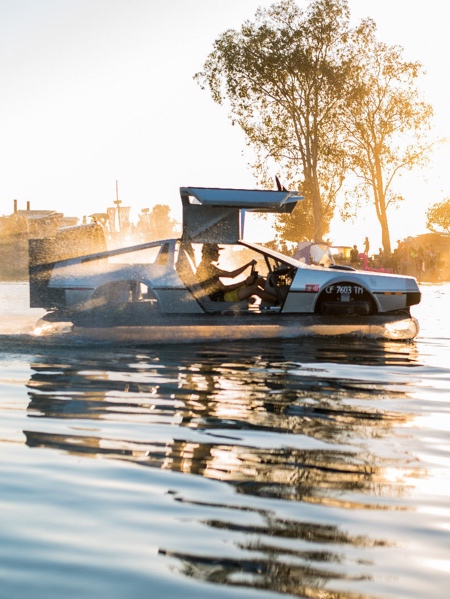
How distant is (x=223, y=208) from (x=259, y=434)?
21.0ft

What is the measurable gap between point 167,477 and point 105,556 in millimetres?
1249

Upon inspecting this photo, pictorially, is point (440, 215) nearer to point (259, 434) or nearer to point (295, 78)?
point (295, 78)

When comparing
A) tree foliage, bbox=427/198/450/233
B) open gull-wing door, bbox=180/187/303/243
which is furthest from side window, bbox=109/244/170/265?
tree foliage, bbox=427/198/450/233

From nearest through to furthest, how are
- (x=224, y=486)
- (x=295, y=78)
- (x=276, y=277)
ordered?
1. (x=224, y=486)
2. (x=276, y=277)
3. (x=295, y=78)

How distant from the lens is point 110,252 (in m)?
12.0

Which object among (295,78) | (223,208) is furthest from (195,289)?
(295,78)

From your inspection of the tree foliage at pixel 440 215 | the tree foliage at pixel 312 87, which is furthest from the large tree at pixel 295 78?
the tree foliage at pixel 440 215

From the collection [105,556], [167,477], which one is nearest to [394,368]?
[167,477]

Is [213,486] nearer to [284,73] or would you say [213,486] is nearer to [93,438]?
[93,438]

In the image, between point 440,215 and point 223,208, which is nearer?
point 223,208

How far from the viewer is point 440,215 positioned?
10519 centimetres

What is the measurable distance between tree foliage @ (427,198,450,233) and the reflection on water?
319 ft

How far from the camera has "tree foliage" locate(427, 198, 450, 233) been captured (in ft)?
345

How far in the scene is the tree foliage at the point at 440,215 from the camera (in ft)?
345
